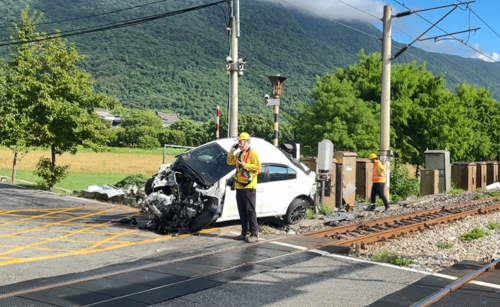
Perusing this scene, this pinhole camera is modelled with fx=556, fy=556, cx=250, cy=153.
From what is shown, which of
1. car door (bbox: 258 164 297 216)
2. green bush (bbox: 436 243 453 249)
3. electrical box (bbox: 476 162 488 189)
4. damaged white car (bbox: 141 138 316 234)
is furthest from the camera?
electrical box (bbox: 476 162 488 189)

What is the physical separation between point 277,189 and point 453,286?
570cm

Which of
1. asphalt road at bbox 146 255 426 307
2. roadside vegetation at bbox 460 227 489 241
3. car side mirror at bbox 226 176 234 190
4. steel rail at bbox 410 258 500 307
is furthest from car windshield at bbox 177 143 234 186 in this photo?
roadside vegetation at bbox 460 227 489 241

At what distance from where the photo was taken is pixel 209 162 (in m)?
11.9

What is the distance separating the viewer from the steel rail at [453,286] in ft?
20.6

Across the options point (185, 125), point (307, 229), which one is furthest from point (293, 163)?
point (185, 125)

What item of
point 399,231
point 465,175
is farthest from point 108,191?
point 465,175

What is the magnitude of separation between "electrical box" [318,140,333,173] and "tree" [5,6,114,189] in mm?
8904

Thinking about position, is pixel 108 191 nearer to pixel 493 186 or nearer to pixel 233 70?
pixel 233 70

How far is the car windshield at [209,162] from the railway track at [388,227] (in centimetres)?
223

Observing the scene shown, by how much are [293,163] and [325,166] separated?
3.29m

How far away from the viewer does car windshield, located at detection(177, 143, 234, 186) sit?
1139 centimetres

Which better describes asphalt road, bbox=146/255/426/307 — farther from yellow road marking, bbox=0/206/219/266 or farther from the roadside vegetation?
the roadside vegetation

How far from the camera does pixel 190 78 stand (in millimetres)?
161375

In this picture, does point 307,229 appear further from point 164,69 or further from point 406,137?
point 164,69
